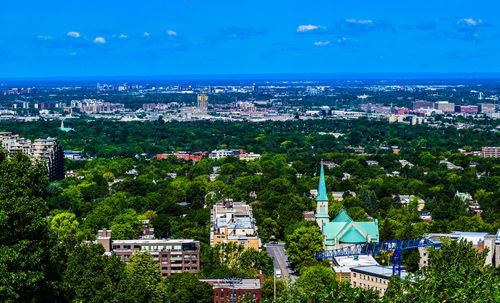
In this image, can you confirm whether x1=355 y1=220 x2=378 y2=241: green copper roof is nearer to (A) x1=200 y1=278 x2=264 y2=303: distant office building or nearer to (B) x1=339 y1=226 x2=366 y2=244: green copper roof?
(B) x1=339 y1=226 x2=366 y2=244: green copper roof

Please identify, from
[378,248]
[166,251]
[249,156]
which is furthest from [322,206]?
[249,156]

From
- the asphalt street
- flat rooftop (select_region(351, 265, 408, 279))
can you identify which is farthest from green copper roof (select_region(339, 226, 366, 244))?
flat rooftop (select_region(351, 265, 408, 279))

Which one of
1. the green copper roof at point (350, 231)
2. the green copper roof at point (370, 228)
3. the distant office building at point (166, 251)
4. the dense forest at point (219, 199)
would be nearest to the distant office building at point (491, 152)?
the dense forest at point (219, 199)

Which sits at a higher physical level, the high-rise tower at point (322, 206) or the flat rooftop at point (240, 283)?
the high-rise tower at point (322, 206)

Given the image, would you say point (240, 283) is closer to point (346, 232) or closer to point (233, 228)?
point (233, 228)

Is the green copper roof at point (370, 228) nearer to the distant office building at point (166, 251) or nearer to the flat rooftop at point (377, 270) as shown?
the flat rooftop at point (377, 270)

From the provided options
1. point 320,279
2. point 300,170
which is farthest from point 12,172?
point 300,170

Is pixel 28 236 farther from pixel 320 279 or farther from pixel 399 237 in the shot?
pixel 399 237
